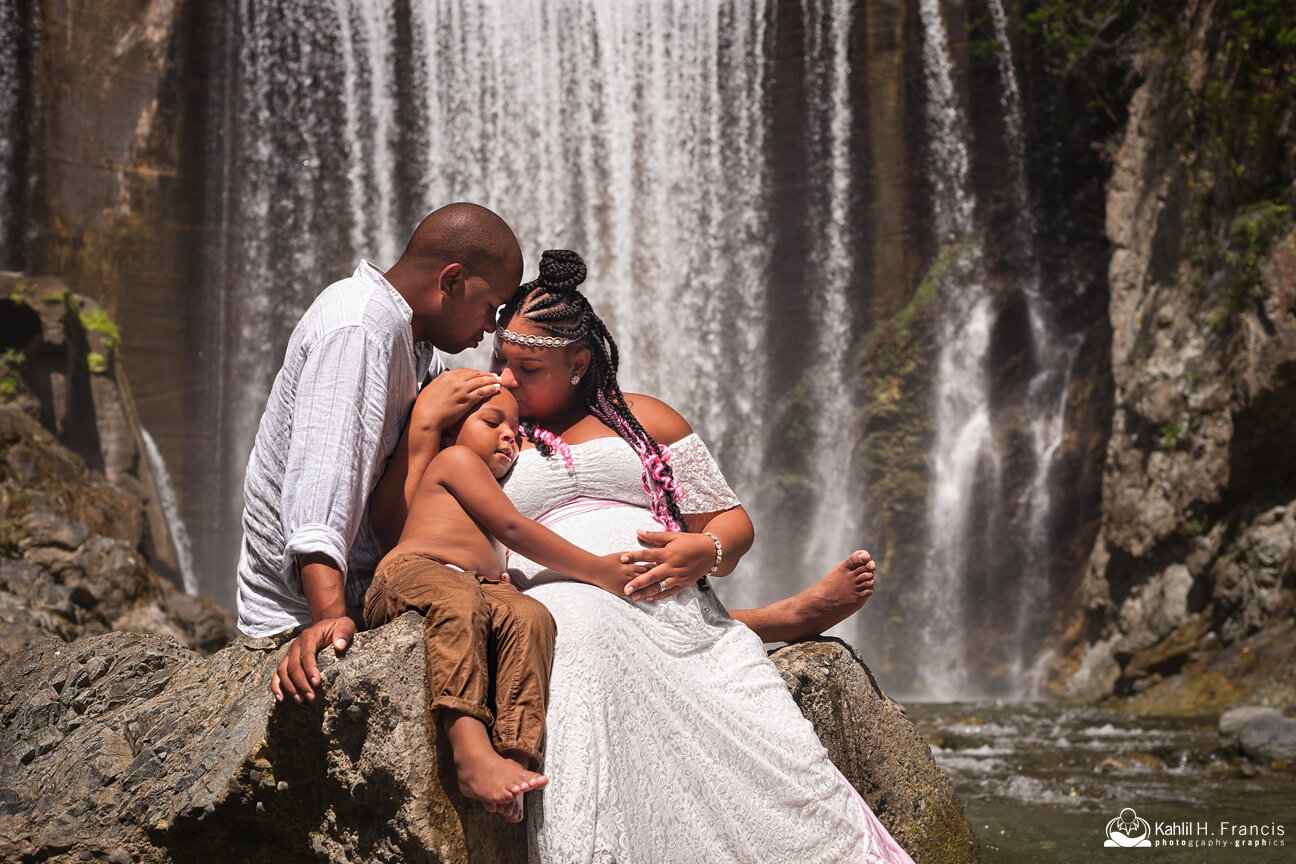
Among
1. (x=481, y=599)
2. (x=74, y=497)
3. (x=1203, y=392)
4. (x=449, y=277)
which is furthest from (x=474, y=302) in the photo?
(x=1203, y=392)

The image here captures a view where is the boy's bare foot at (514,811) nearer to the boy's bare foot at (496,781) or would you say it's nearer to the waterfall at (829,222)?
the boy's bare foot at (496,781)

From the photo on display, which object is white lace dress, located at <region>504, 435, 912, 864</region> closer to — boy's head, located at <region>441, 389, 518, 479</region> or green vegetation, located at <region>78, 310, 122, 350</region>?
boy's head, located at <region>441, 389, 518, 479</region>

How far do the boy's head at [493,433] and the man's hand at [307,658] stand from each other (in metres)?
0.62

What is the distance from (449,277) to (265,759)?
135 centimetres

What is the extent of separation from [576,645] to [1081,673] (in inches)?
380

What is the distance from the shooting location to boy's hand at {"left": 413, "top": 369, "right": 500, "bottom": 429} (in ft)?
9.87

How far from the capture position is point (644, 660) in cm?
261

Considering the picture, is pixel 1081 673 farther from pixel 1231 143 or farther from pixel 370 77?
pixel 370 77

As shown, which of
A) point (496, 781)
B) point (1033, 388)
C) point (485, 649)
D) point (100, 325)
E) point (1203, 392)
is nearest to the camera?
point (496, 781)

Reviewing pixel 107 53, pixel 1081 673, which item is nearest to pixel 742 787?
pixel 1081 673

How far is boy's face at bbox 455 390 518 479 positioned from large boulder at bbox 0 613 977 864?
601 millimetres

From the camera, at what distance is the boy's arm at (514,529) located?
2764mm

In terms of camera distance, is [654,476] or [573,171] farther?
[573,171]

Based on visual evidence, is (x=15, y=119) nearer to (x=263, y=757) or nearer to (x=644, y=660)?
(x=263, y=757)
